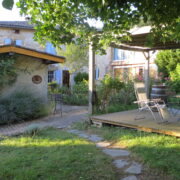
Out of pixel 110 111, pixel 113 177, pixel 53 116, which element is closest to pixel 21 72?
pixel 53 116

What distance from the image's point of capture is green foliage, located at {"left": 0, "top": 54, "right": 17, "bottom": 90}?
23.5ft

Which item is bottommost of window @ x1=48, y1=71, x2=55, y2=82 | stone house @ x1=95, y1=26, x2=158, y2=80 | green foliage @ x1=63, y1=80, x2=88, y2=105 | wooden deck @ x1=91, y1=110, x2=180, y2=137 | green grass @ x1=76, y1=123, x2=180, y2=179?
green grass @ x1=76, y1=123, x2=180, y2=179

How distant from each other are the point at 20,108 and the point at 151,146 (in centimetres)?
475

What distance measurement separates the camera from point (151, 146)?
399 centimetres

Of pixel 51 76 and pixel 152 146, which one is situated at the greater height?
pixel 51 76

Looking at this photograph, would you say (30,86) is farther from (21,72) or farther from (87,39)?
(87,39)

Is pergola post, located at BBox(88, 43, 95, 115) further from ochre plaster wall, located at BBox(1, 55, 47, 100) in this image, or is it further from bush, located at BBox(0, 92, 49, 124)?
ochre plaster wall, located at BBox(1, 55, 47, 100)

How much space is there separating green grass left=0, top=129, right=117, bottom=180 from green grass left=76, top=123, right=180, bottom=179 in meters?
0.65

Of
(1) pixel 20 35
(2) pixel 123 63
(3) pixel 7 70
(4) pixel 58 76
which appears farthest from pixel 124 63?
(3) pixel 7 70

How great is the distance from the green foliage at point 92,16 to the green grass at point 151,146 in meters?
2.03

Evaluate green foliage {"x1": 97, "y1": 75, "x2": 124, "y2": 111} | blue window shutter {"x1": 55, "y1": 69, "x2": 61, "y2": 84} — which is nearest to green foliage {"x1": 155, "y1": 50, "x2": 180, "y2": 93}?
green foliage {"x1": 97, "y1": 75, "x2": 124, "y2": 111}

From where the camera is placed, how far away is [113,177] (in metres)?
2.86

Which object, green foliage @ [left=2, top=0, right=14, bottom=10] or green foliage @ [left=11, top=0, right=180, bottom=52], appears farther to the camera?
green foliage @ [left=11, top=0, right=180, bottom=52]

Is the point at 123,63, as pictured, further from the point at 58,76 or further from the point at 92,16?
the point at 92,16
